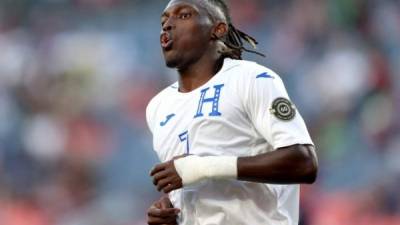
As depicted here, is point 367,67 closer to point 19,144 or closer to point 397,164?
point 397,164

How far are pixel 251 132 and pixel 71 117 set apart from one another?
482cm

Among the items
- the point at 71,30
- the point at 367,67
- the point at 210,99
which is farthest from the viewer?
the point at 71,30

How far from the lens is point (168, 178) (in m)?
2.84

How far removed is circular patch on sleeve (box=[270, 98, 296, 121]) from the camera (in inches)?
110

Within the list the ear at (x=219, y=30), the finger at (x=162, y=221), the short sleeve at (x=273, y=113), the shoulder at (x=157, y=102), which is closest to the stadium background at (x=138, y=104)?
the shoulder at (x=157, y=102)

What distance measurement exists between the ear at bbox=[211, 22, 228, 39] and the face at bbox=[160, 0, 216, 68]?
0.07ft

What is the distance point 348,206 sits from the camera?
615 cm

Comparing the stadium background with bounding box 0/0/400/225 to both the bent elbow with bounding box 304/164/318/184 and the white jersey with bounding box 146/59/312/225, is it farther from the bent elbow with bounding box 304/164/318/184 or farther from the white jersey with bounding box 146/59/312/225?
the bent elbow with bounding box 304/164/318/184

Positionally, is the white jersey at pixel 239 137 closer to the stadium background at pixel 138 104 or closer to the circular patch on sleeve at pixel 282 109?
the circular patch on sleeve at pixel 282 109

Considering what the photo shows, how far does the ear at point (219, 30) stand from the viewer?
3242 millimetres

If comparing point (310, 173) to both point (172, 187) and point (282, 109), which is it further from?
point (172, 187)

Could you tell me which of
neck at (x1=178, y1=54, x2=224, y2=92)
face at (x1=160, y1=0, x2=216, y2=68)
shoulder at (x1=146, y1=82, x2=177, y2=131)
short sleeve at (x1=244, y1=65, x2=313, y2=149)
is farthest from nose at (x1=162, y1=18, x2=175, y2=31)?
short sleeve at (x1=244, y1=65, x2=313, y2=149)

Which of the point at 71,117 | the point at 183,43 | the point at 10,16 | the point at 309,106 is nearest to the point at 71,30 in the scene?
the point at 10,16

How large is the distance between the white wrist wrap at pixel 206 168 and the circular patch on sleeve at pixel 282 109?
0.61 ft
